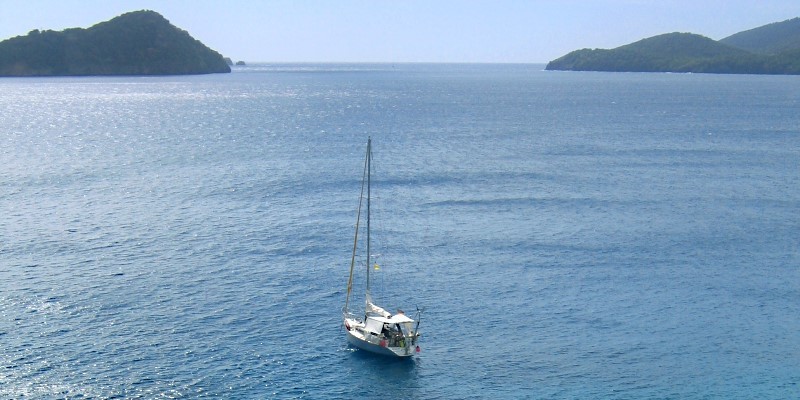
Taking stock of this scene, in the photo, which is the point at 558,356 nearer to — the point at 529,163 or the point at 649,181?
the point at 649,181

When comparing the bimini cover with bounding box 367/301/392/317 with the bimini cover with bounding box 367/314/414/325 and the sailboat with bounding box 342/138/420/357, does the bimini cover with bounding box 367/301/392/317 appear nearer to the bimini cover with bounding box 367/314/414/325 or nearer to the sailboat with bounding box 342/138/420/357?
the sailboat with bounding box 342/138/420/357

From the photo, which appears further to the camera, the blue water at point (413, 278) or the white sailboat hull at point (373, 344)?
the white sailboat hull at point (373, 344)

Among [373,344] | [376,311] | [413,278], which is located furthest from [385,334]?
[413,278]

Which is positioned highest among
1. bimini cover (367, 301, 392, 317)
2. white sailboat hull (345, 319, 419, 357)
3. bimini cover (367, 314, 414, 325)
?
bimini cover (367, 314, 414, 325)

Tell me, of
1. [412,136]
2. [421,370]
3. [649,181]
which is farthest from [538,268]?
[412,136]

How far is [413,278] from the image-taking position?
8400cm

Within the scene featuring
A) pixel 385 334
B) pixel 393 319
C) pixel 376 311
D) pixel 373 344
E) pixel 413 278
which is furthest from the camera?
pixel 413 278

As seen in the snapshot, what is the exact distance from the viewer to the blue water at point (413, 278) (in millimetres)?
61781

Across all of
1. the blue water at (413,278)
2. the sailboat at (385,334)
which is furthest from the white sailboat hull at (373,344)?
the blue water at (413,278)

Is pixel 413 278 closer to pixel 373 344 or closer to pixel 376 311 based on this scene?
pixel 376 311

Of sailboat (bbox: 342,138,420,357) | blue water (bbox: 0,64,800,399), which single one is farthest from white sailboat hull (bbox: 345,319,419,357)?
blue water (bbox: 0,64,800,399)

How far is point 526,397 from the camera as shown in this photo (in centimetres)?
5847

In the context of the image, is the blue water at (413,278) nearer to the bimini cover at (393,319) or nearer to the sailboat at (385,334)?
the sailboat at (385,334)

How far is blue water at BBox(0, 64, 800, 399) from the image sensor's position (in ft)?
203
